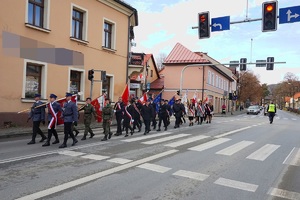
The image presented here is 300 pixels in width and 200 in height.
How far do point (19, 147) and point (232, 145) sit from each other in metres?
7.33

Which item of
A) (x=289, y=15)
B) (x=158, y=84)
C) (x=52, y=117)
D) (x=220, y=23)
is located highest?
(x=220, y=23)

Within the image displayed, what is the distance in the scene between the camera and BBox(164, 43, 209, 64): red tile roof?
38656 mm

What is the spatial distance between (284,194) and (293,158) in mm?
4088

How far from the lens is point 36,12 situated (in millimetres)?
15367

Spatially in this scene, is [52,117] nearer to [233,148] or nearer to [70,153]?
[70,153]

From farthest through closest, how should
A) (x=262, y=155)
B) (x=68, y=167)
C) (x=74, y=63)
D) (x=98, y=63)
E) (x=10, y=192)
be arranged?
(x=98, y=63) < (x=74, y=63) < (x=262, y=155) < (x=68, y=167) < (x=10, y=192)

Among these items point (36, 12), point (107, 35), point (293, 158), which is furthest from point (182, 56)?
point (293, 158)

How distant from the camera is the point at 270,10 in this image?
40.9ft

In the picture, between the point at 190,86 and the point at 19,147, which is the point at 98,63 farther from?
the point at 190,86

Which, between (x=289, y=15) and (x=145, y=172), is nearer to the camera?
(x=145, y=172)

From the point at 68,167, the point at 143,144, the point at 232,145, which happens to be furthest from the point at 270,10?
the point at 68,167

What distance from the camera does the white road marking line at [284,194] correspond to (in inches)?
212

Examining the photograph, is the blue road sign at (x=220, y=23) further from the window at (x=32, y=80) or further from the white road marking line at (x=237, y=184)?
the white road marking line at (x=237, y=184)

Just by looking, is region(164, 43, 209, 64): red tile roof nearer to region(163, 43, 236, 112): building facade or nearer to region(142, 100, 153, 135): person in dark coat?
region(163, 43, 236, 112): building facade
